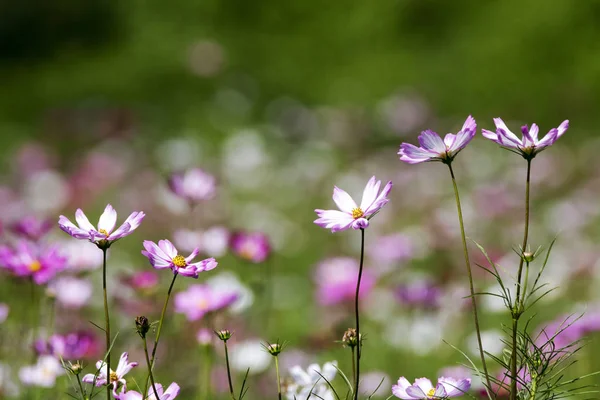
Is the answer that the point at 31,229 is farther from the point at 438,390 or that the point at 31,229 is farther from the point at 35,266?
the point at 438,390

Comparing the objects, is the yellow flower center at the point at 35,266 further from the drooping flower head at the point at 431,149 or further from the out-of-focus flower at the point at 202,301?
the drooping flower head at the point at 431,149

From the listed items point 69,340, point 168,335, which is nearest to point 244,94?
point 168,335

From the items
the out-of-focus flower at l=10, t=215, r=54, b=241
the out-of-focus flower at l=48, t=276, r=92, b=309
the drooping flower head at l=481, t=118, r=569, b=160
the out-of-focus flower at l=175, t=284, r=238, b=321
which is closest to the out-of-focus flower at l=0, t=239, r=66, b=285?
the out-of-focus flower at l=10, t=215, r=54, b=241

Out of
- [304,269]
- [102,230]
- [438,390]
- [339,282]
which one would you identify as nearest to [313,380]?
[438,390]

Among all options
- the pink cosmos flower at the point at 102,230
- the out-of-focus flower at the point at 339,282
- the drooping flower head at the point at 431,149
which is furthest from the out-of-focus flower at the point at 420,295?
the pink cosmos flower at the point at 102,230

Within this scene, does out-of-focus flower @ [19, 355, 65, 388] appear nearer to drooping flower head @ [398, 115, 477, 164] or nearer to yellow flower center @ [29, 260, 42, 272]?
yellow flower center @ [29, 260, 42, 272]

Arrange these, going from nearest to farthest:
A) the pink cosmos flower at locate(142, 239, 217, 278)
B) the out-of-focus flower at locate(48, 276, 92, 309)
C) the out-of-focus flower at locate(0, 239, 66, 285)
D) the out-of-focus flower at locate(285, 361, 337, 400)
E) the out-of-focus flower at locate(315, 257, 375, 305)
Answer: the pink cosmos flower at locate(142, 239, 217, 278)
the out-of-focus flower at locate(285, 361, 337, 400)
the out-of-focus flower at locate(0, 239, 66, 285)
the out-of-focus flower at locate(48, 276, 92, 309)
the out-of-focus flower at locate(315, 257, 375, 305)

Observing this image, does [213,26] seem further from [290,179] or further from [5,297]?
[5,297]
